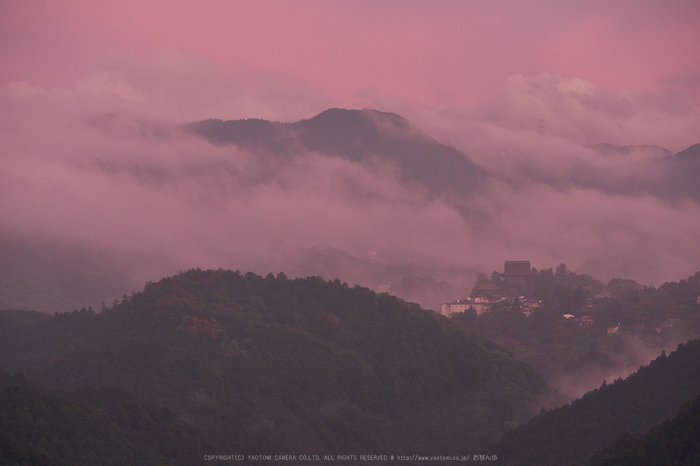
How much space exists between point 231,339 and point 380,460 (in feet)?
56.0

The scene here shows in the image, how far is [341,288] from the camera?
315 ft

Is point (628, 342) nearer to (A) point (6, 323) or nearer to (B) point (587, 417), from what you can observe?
(B) point (587, 417)

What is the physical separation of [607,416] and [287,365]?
26.7 m

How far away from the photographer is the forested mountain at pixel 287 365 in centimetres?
6819

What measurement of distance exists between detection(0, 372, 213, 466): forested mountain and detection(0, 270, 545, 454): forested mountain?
245 inches

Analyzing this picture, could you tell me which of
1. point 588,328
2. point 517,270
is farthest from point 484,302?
point 588,328

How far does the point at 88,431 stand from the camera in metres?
50.7

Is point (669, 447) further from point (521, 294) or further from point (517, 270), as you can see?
point (517, 270)

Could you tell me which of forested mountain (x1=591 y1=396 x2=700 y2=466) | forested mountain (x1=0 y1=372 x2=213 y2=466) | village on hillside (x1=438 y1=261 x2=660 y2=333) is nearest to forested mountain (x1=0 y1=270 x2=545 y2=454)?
forested mountain (x1=0 y1=372 x2=213 y2=466)

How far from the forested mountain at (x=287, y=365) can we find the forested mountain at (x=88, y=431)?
6.23m

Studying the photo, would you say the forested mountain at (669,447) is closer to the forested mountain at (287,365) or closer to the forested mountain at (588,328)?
the forested mountain at (287,365)

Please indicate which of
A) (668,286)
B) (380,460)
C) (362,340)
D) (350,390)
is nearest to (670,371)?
(380,460)

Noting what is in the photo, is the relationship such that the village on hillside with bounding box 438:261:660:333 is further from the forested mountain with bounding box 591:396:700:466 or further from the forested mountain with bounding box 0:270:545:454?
→ the forested mountain with bounding box 591:396:700:466

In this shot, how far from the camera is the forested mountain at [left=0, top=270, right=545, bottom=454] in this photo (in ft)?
224
